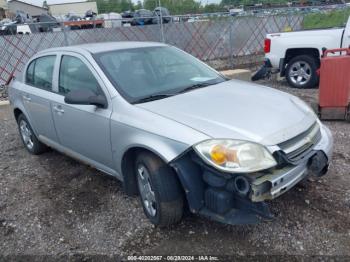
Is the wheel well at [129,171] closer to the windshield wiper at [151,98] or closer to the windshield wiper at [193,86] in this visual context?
the windshield wiper at [151,98]

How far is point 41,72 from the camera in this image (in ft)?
14.2

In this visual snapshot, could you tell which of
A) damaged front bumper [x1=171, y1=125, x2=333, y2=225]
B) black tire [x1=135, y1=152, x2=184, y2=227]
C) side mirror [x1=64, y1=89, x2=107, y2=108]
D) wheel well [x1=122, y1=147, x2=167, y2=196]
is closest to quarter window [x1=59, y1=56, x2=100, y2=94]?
side mirror [x1=64, y1=89, x2=107, y2=108]

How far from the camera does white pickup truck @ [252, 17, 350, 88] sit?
24.1 feet

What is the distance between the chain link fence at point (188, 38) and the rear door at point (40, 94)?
5.53m

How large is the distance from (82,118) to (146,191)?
1.00 m

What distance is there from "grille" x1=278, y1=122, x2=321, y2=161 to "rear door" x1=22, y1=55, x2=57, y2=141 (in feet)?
8.65

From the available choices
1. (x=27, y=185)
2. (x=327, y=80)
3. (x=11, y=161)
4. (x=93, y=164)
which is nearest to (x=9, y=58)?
(x=11, y=161)

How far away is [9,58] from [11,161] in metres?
6.48

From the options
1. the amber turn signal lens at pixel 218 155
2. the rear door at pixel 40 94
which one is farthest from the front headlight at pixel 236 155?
the rear door at pixel 40 94

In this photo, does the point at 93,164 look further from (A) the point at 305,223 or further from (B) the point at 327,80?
(B) the point at 327,80

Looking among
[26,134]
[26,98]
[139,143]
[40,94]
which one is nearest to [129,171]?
[139,143]

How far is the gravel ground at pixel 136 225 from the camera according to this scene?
9.02 feet

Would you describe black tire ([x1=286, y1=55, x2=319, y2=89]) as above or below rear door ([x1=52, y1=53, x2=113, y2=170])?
below

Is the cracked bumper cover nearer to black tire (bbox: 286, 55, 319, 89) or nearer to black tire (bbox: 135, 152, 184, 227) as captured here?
black tire (bbox: 135, 152, 184, 227)
